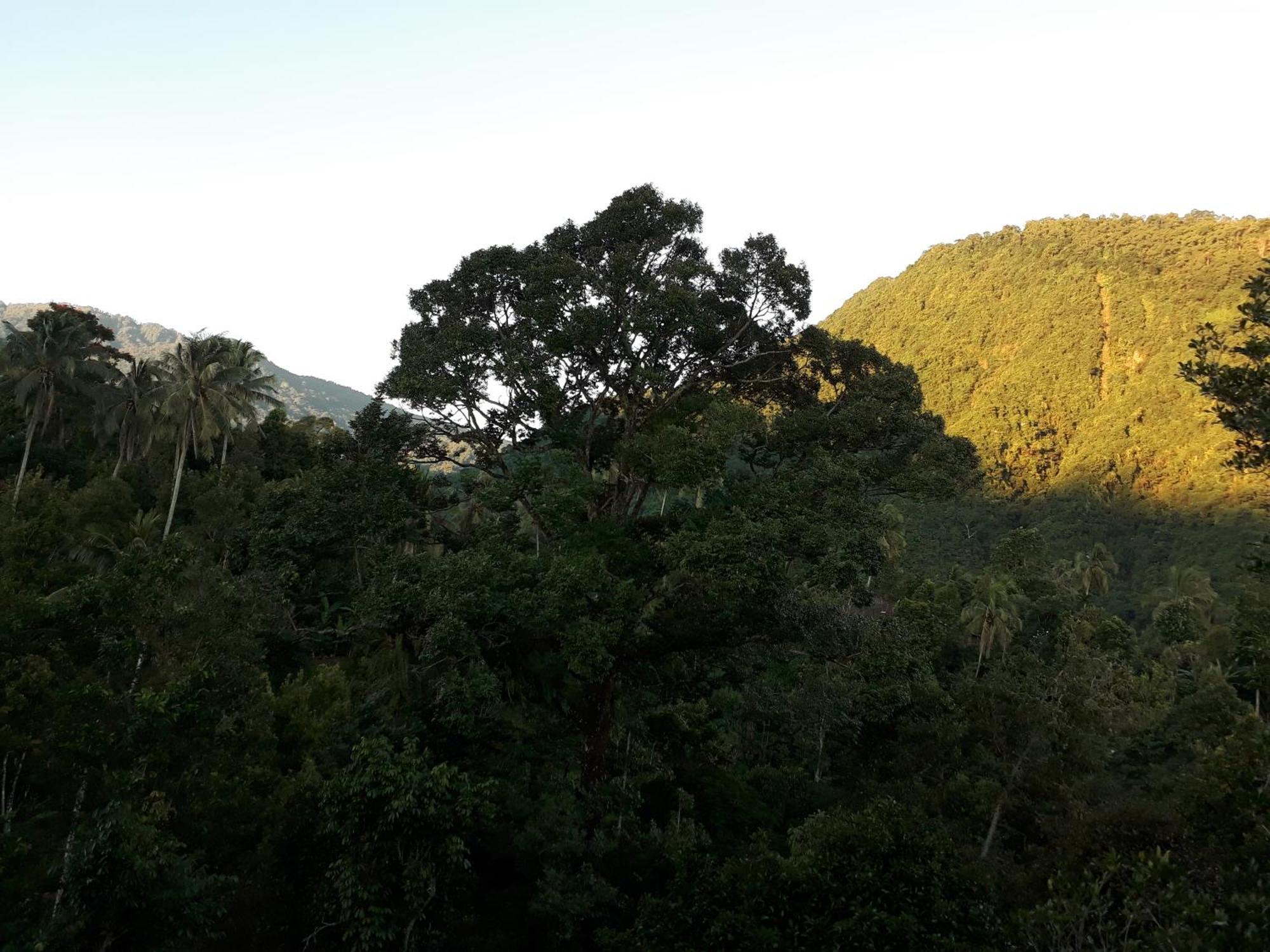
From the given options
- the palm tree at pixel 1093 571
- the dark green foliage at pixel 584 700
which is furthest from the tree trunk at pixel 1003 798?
the palm tree at pixel 1093 571

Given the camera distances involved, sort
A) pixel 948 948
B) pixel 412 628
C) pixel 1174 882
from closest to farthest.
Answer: pixel 1174 882, pixel 948 948, pixel 412 628

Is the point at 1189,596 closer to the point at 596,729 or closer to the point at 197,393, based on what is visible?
the point at 596,729

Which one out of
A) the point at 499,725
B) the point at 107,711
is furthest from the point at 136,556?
the point at 499,725

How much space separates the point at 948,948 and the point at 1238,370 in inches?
311

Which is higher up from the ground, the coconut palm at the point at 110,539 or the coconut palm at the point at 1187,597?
the coconut palm at the point at 1187,597

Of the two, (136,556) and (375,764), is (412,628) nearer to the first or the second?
(375,764)

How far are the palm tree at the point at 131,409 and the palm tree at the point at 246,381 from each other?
3.62 m

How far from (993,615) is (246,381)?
47.1 metres

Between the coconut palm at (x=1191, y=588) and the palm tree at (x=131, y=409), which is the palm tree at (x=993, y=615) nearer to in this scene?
the coconut palm at (x=1191, y=588)

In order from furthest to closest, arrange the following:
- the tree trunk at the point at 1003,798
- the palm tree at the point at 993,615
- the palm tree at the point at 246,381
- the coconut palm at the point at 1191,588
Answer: the coconut palm at the point at 1191,588 → the palm tree at the point at 993,615 → the palm tree at the point at 246,381 → the tree trunk at the point at 1003,798

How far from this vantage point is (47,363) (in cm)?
3509

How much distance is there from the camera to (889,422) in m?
16.0

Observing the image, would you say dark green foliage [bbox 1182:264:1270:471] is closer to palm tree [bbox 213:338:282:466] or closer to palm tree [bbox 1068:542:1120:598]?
palm tree [bbox 213:338:282:466]

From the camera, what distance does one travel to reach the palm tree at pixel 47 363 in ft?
114
